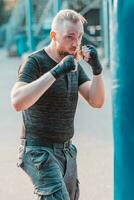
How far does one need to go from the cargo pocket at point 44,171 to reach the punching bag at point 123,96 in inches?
14.1

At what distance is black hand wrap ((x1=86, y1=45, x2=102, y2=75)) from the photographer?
343 centimetres

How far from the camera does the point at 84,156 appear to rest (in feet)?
22.3

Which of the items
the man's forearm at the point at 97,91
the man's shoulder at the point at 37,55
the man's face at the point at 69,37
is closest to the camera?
the man's face at the point at 69,37

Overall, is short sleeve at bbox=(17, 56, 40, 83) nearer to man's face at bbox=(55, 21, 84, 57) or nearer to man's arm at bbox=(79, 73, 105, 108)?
man's face at bbox=(55, 21, 84, 57)

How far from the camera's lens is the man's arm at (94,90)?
3.65 meters

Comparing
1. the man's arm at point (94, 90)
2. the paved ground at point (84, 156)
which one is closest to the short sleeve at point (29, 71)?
the man's arm at point (94, 90)

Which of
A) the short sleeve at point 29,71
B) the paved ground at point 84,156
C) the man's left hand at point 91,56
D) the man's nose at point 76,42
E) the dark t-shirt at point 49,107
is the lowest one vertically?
the paved ground at point 84,156

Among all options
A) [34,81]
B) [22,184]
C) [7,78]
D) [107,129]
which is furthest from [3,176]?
[7,78]

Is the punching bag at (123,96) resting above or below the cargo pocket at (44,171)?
above

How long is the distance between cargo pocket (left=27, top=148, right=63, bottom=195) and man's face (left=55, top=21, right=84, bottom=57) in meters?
0.61

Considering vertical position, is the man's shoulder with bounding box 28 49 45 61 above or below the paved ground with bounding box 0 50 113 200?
above

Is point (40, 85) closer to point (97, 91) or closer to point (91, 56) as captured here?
point (91, 56)

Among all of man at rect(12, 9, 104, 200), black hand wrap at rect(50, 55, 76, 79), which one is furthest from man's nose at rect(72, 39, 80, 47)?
black hand wrap at rect(50, 55, 76, 79)

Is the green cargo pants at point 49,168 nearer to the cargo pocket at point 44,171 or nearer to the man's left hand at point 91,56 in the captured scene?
the cargo pocket at point 44,171
